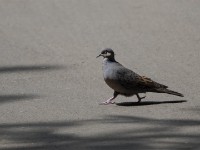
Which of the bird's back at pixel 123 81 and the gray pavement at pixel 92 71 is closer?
the gray pavement at pixel 92 71

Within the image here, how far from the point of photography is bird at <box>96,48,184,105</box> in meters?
11.5

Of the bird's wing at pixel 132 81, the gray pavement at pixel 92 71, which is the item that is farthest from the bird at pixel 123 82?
the gray pavement at pixel 92 71

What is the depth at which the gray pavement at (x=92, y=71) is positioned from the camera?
977 centimetres

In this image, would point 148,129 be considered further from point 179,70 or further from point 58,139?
point 179,70

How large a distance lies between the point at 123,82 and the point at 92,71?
2592mm

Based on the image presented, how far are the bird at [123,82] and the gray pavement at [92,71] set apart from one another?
17cm

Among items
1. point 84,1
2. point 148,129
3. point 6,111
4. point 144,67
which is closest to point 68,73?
point 144,67

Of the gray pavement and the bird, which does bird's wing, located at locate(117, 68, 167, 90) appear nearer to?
the bird

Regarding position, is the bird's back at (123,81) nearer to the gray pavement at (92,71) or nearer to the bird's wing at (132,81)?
the bird's wing at (132,81)

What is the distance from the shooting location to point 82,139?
9500 millimetres

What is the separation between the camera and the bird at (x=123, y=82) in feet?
37.7

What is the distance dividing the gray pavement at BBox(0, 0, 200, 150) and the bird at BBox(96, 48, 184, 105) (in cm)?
17

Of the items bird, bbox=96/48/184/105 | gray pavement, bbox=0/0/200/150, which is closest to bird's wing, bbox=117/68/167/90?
bird, bbox=96/48/184/105

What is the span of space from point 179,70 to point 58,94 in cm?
239
